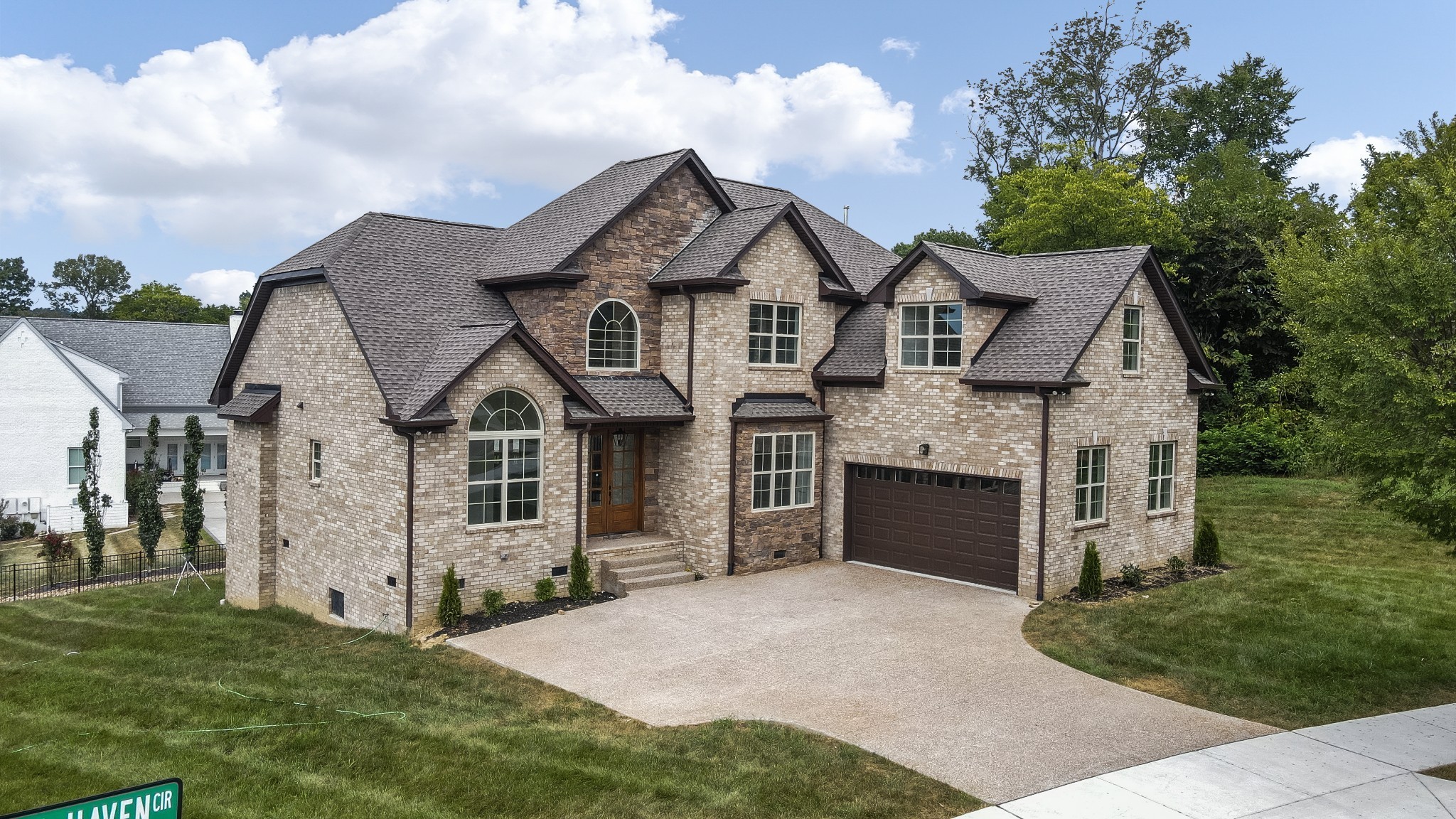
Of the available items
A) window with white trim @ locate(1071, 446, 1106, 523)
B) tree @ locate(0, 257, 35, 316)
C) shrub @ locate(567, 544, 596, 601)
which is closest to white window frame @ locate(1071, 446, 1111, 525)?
window with white trim @ locate(1071, 446, 1106, 523)

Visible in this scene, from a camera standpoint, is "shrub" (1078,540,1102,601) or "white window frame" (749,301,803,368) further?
"white window frame" (749,301,803,368)

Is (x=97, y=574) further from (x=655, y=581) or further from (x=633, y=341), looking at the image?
(x=655, y=581)

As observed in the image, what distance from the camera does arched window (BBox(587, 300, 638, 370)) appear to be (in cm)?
2088

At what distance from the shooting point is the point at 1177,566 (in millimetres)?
21906

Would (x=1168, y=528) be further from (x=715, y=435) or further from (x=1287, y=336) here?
(x=1287, y=336)

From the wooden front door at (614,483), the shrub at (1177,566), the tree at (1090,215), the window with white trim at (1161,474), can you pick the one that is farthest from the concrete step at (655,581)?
the tree at (1090,215)

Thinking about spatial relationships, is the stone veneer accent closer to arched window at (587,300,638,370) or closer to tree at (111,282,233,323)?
arched window at (587,300,638,370)

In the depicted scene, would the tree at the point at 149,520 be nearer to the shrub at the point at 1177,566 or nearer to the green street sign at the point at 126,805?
the shrub at the point at 1177,566

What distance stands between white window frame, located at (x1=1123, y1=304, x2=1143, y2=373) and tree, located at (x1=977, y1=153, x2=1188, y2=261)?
15.3 m

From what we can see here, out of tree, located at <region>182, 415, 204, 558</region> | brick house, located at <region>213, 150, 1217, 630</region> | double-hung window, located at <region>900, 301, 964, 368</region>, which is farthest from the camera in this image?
tree, located at <region>182, 415, 204, 558</region>

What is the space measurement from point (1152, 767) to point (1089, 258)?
1268 centimetres

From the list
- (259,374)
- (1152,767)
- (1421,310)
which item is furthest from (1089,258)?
(259,374)

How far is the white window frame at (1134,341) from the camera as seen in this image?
66.8 feet

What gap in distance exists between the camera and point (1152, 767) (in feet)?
35.1
